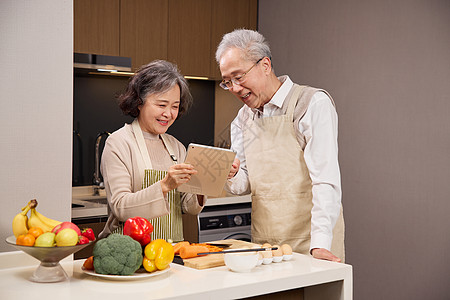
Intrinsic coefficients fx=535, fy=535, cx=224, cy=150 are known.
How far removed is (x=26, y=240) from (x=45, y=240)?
5cm

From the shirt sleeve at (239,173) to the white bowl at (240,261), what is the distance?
680mm

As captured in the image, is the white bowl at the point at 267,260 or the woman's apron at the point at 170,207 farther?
the woman's apron at the point at 170,207

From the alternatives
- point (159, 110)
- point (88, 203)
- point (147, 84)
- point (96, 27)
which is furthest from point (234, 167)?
point (96, 27)

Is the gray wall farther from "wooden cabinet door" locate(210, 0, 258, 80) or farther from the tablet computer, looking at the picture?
the tablet computer

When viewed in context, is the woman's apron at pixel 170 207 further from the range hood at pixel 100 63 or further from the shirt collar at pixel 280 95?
the range hood at pixel 100 63

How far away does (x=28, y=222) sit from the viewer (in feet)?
5.08

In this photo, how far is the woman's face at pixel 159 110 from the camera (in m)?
2.21

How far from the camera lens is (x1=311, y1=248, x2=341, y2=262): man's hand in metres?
1.89

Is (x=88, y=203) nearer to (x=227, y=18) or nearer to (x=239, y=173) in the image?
(x=239, y=173)

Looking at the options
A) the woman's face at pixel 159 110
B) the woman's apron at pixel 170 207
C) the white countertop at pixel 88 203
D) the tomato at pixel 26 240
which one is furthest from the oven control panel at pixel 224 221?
the tomato at pixel 26 240

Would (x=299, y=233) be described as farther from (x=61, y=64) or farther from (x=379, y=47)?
(x=379, y=47)

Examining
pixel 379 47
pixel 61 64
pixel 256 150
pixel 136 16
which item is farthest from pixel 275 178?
pixel 136 16

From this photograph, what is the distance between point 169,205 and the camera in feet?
7.34

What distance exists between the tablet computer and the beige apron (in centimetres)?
33
